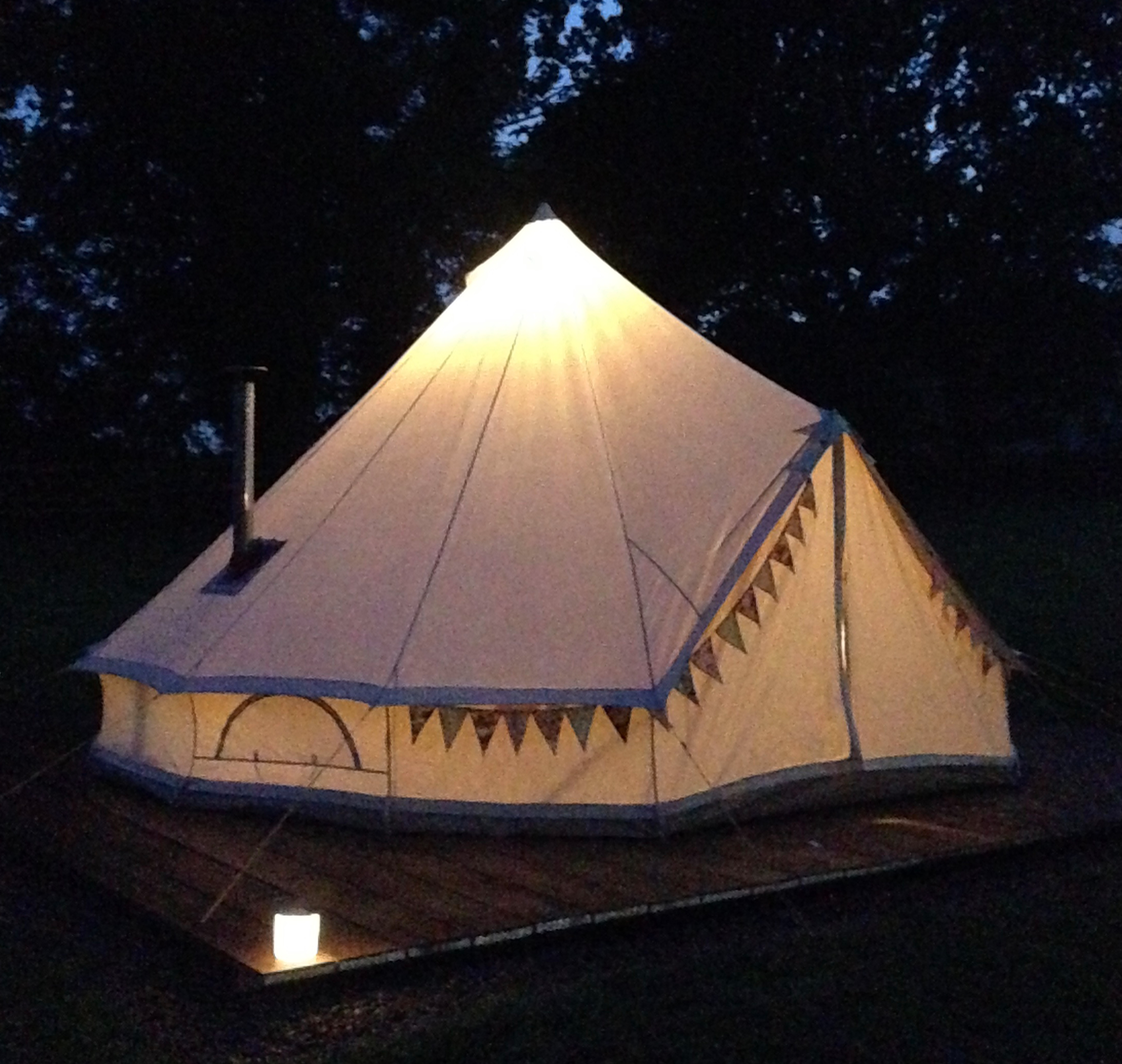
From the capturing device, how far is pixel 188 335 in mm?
18969

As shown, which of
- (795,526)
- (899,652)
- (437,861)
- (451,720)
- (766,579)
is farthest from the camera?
(899,652)

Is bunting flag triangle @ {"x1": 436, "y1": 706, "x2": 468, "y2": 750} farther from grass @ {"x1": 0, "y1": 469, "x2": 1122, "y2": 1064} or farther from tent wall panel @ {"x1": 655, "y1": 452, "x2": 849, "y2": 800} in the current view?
grass @ {"x1": 0, "y1": 469, "x2": 1122, "y2": 1064}

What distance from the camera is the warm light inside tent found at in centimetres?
379

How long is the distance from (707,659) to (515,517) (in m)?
0.89

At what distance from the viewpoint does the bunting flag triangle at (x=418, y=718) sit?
4.80m

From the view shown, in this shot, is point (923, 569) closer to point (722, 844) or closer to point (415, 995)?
point (722, 844)

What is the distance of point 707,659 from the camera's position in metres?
4.91

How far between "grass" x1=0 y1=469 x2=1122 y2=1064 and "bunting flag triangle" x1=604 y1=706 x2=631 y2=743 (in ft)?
→ 2.32

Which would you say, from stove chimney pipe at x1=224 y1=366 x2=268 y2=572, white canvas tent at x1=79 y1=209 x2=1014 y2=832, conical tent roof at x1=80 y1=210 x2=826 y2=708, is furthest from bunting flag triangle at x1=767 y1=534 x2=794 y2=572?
stove chimney pipe at x1=224 y1=366 x2=268 y2=572

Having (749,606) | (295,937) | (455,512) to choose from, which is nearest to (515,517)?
(455,512)

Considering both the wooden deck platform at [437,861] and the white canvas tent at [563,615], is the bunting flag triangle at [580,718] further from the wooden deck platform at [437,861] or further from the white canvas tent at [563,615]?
the wooden deck platform at [437,861]

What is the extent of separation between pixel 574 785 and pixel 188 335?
605 inches

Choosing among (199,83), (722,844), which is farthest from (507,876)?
(199,83)

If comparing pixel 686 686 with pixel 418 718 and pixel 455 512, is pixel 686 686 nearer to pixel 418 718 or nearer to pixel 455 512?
pixel 418 718
